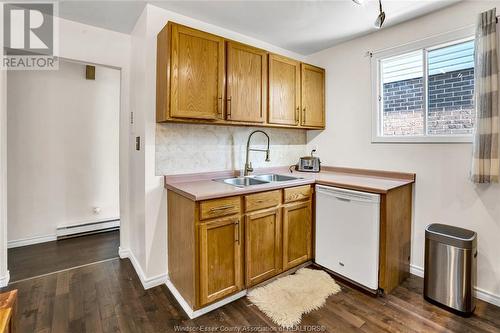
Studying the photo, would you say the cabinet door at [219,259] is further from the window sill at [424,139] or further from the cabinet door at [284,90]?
the window sill at [424,139]

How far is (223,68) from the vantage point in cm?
227

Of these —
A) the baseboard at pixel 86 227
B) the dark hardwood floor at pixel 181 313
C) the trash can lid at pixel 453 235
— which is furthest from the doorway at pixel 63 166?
the trash can lid at pixel 453 235

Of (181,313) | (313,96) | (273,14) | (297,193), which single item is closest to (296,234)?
(297,193)

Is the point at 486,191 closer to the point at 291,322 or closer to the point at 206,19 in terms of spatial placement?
the point at 291,322

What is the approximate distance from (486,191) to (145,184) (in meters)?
2.80

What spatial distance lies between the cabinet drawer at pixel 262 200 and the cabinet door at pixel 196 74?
2.56 feet

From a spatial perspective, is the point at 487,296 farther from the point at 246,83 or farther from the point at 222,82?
the point at 222,82

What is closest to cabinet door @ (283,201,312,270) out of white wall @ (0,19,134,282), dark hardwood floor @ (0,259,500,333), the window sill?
dark hardwood floor @ (0,259,500,333)

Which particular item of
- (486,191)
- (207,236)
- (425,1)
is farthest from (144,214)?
(425,1)

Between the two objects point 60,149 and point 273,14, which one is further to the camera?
point 60,149

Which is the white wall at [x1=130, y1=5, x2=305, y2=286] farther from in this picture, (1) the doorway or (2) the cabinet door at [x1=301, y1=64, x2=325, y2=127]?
(2) the cabinet door at [x1=301, y1=64, x2=325, y2=127]

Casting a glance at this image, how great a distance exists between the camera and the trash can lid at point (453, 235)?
6.15 ft

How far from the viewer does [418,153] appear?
2.42 meters

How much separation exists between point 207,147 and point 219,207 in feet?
2.82
